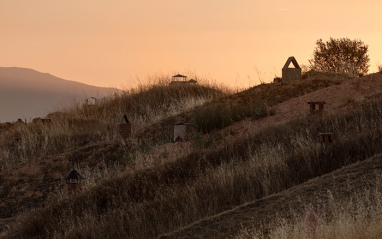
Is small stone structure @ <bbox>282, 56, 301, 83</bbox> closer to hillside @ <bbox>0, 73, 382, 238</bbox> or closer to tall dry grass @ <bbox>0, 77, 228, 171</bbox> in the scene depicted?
hillside @ <bbox>0, 73, 382, 238</bbox>

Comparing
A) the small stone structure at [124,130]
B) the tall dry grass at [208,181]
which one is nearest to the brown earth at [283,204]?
the tall dry grass at [208,181]

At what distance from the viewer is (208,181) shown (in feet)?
38.7

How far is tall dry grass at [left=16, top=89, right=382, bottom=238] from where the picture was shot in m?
10.8

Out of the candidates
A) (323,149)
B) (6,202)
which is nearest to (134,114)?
(6,202)

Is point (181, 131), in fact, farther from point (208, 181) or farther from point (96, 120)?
point (96, 120)

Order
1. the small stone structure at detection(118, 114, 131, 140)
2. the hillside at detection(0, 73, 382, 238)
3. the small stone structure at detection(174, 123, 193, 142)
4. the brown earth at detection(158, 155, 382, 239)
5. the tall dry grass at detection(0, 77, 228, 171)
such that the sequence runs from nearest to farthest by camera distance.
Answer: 1. the brown earth at detection(158, 155, 382, 239)
2. the hillside at detection(0, 73, 382, 238)
3. the small stone structure at detection(174, 123, 193, 142)
4. the small stone structure at detection(118, 114, 131, 140)
5. the tall dry grass at detection(0, 77, 228, 171)

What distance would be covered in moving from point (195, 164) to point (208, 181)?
217 cm

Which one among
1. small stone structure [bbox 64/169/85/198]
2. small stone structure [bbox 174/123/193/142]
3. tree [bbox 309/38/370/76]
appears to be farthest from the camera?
tree [bbox 309/38/370/76]

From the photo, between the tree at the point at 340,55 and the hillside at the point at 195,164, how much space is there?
7480 millimetres

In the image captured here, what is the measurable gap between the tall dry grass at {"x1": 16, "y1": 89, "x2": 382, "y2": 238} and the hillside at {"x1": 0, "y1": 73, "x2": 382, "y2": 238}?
3cm

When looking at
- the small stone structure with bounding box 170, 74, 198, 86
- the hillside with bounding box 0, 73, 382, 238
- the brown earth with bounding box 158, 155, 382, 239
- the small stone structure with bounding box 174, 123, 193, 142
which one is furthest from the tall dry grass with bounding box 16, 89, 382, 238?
the small stone structure with bounding box 170, 74, 198, 86

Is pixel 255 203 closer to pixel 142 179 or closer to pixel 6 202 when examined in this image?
pixel 142 179

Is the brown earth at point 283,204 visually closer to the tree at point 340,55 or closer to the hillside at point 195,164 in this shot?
the hillside at point 195,164

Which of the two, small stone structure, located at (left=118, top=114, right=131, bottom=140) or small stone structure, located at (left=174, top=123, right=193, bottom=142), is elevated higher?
small stone structure, located at (left=118, top=114, right=131, bottom=140)
